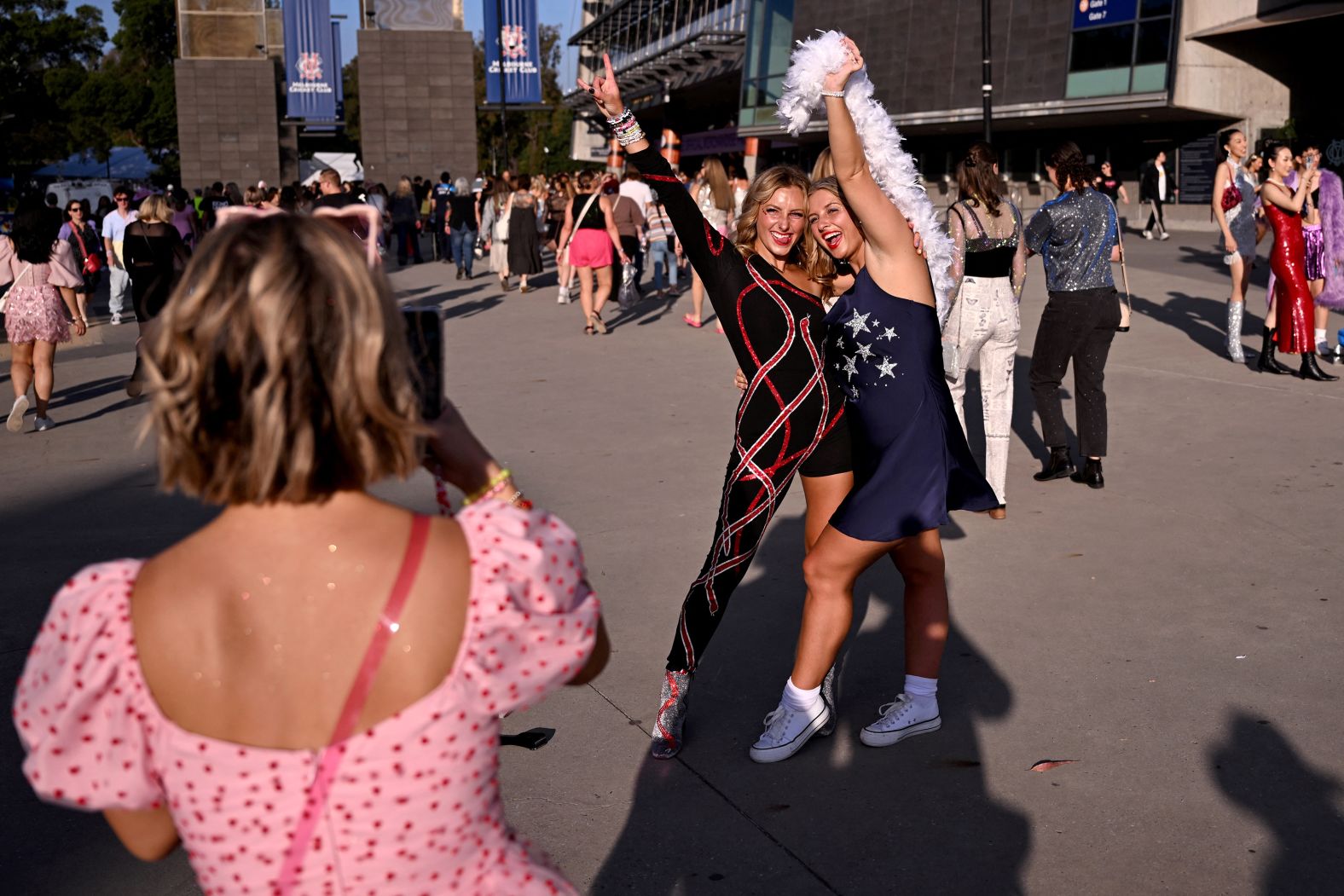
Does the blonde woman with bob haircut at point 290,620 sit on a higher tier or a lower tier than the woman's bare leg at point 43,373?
higher

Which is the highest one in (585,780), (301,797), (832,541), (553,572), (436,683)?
(553,572)

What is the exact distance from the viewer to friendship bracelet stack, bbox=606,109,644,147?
409 cm

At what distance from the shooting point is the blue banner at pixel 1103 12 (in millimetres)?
31766

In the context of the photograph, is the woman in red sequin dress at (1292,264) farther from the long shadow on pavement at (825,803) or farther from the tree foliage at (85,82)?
the tree foliage at (85,82)

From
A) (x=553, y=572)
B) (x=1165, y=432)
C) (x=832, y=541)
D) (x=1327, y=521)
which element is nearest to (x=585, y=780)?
(x=832, y=541)

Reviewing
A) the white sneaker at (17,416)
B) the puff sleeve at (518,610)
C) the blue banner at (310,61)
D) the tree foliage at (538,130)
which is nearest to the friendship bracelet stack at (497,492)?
the puff sleeve at (518,610)

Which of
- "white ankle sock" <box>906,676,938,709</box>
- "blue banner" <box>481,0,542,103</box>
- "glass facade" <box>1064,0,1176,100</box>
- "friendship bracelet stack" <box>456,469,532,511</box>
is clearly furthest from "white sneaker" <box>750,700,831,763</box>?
"blue banner" <box>481,0,542,103</box>

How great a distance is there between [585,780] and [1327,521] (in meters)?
4.37

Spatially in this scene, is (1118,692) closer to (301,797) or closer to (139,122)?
(301,797)

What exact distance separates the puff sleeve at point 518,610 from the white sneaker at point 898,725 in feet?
8.79

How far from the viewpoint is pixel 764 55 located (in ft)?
147

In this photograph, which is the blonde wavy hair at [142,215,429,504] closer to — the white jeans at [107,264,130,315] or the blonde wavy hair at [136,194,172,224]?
the blonde wavy hair at [136,194,172,224]

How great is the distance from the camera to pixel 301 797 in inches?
60.6

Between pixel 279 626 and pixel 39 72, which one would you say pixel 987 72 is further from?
pixel 39 72
